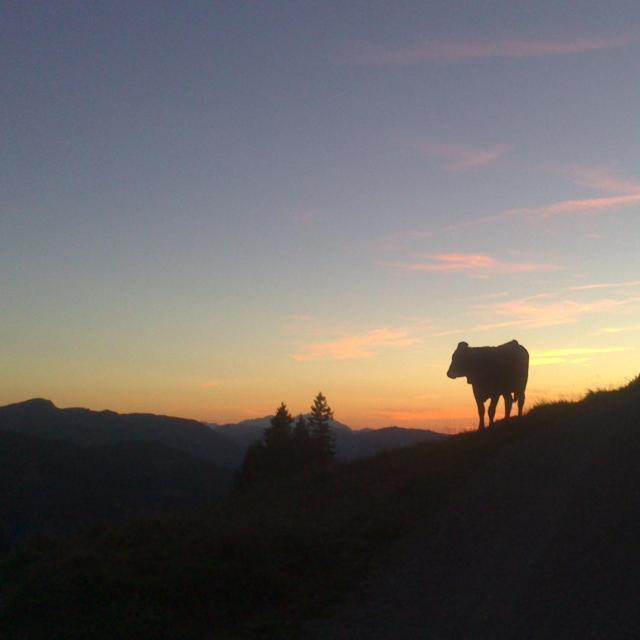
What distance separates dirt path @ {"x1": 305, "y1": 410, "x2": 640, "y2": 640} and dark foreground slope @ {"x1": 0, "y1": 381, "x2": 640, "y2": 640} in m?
0.03

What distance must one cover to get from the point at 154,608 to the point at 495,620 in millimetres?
3998

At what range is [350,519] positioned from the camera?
41.4 feet

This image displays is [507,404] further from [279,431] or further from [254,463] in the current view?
[279,431]

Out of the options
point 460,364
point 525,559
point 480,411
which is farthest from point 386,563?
point 460,364

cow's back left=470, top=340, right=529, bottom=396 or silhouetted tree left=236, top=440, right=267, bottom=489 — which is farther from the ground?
cow's back left=470, top=340, right=529, bottom=396

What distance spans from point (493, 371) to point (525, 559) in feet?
33.8

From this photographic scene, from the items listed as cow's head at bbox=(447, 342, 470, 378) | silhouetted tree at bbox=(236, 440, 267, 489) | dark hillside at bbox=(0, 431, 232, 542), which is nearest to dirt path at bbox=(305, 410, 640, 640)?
cow's head at bbox=(447, 342, 470, 378)

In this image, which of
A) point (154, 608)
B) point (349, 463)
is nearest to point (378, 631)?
point (154, 608)

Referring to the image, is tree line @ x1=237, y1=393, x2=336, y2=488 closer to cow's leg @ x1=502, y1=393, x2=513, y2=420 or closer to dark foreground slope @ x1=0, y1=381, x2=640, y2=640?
cow's leg @ x1=502, y1=393, x2=513, y2=420

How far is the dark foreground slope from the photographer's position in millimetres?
8469

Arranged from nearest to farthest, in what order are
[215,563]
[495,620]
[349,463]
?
[495,620] < [215,563] < [349,463]

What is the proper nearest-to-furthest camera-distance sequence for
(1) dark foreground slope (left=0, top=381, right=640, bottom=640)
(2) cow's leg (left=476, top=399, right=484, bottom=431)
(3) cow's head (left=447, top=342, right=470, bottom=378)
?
(1) dark foreground slope (left=0, top=381, right=640, bottom=640) < (2) cow's leg (left=476, top=399, right=484, bottom=431) < (3) cow's head (left=447, top=342, right=470, bottom=378)

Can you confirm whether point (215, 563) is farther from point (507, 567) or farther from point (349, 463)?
point (349, 463)

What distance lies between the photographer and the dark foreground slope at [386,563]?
8.47 meters
